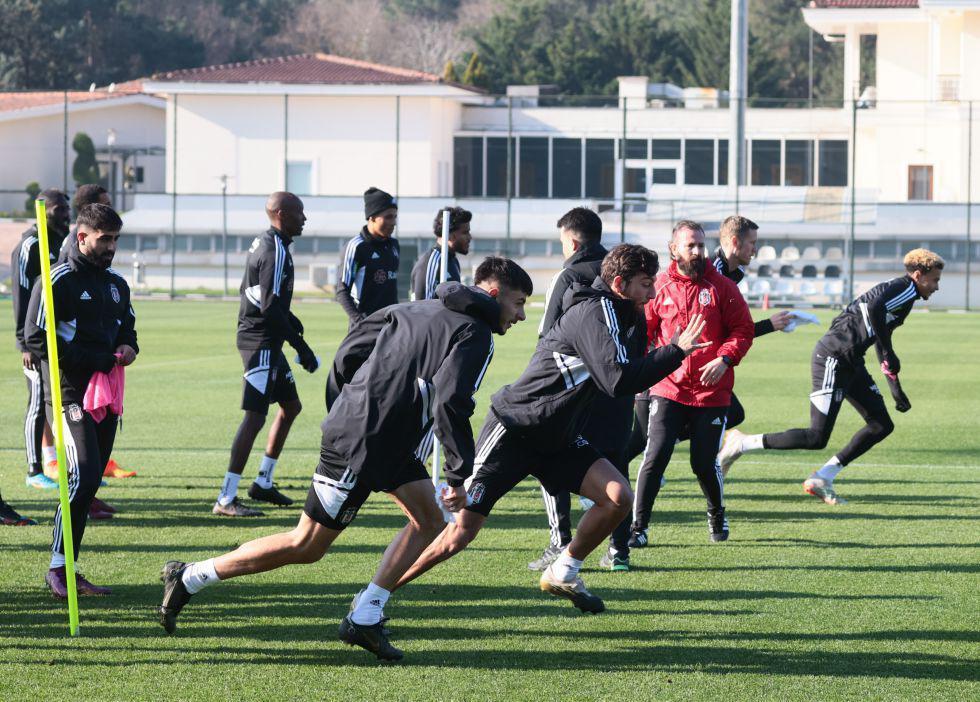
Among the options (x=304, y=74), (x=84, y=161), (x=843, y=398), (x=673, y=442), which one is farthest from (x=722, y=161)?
(x=673, y=442)

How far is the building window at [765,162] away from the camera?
47.7 m

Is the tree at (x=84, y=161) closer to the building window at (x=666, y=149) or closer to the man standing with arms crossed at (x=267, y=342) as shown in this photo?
the building window at (x=666, y=149)

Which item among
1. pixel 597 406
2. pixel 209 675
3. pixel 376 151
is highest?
pixel 376 151

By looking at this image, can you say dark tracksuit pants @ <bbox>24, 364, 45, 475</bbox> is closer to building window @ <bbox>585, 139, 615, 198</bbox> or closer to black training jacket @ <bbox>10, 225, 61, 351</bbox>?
black training jacket @ <bbox>10, 225, 61, 351</bbox>

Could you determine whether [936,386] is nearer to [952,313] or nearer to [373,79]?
[952,313]

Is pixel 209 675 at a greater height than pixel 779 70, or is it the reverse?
pixel 779 70

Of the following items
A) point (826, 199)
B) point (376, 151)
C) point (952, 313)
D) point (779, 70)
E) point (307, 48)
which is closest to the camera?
point (952, 313)

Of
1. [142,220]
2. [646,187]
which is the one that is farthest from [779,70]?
[142,220]

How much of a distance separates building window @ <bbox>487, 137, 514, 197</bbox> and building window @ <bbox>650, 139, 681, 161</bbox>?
4.92 meters

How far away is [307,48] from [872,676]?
7581 cm

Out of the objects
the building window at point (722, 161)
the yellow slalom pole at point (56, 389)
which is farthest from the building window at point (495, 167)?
the yellow slalom pole at point (56, 389)

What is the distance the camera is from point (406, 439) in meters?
6.00

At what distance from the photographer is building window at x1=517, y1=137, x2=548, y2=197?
48.8 metres

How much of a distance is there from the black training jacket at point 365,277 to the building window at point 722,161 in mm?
38818
